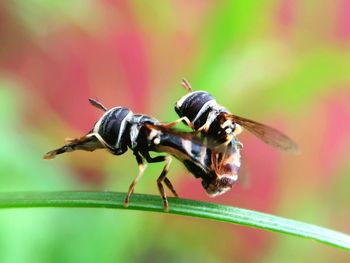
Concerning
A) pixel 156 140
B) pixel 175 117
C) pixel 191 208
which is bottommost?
pixel 175 117

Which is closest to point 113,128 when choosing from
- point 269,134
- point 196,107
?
point 196,107

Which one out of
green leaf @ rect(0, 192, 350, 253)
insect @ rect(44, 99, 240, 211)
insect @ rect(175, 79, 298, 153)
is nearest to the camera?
green leaf @ rect(0, 192, 350, 253)

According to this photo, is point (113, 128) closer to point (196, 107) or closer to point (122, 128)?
point (122, 128)

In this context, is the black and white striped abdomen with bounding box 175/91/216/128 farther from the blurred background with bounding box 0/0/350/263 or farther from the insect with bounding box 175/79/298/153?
the blurred background with bounding box 0/0/350/263

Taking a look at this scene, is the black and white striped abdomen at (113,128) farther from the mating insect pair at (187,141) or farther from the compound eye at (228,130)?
the compound eye at (228,130)

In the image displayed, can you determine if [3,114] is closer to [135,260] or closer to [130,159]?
[130,159]

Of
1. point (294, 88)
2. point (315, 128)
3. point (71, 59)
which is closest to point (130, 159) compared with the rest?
point (294, 88)

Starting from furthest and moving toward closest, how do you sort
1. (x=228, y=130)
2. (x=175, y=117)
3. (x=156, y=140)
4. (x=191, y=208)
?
(x=175, y=117) < (x=228, y=130) < (x=156, y=140) < (x=191, y=208)

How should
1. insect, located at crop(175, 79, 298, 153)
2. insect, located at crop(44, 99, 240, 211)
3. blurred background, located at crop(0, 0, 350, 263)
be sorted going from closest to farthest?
insect, located at crop(44, 99, 240, 211) < insect, located at crop(175, 79, 298, 153) < blurred background, located at crop(0, 0, 350, 263)

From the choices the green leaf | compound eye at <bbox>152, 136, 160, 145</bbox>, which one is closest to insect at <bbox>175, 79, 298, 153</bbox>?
compound eye at <bbox>152, 136, 160, 145</bbox>
